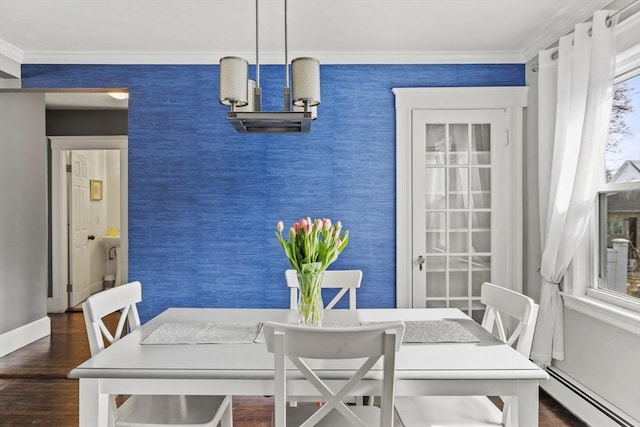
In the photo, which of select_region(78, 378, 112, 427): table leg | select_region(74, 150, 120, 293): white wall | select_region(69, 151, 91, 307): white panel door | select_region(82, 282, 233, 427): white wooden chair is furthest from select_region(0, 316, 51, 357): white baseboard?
select_region(78, 378, 112, 427): table leg

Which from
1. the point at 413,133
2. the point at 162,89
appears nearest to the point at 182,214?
the point at 162,89

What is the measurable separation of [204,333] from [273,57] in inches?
91.5

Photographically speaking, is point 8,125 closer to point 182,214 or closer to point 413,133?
point 182,214

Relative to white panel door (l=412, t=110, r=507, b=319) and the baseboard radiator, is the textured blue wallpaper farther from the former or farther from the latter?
the baseboard radiator

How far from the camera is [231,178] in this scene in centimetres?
361

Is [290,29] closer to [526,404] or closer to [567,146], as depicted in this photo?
[567,146]

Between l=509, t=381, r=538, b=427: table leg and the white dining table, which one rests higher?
the white dining table

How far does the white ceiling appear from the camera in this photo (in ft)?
9.09

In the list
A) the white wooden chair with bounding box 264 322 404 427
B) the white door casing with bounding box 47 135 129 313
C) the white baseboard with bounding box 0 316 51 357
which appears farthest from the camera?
the white door casing with bounding box 47 135 129 313

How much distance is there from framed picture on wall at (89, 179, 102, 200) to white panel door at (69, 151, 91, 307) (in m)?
0.15

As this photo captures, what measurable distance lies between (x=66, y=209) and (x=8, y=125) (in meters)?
1.84

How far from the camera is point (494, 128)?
3648 millimetres

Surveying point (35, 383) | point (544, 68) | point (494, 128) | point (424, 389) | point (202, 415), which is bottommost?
point (35, 383)

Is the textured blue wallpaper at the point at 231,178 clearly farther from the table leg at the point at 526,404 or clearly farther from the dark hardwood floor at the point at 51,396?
the table leg at the point at 526,404
